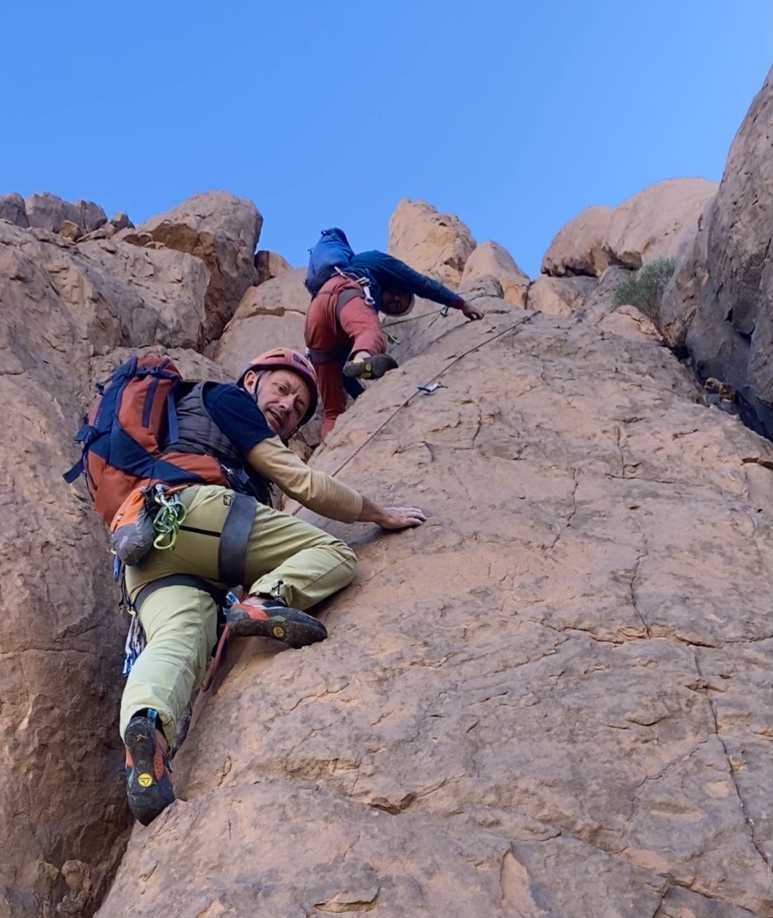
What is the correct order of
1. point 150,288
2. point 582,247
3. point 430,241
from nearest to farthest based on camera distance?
point 150,288 < point 582,247 < point 430,241

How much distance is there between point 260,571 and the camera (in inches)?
177

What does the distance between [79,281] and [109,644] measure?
4.61m

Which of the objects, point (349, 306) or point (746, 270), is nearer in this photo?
point (746, 270)

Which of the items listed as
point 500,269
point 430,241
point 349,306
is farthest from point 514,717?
point 430,241

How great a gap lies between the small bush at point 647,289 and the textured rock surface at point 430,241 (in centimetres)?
535

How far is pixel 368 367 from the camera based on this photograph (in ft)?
24.3

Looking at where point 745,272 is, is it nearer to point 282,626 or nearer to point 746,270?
point 746,270

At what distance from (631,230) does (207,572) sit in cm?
1447

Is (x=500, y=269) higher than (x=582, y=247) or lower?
lower

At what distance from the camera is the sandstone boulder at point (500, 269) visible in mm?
16031

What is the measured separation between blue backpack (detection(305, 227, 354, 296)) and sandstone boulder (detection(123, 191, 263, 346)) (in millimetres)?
3577

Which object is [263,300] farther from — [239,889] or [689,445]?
[239,889]

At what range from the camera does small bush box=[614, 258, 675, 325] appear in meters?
12.1

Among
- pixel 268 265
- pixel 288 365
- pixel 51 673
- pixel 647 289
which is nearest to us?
pixel 51 673
